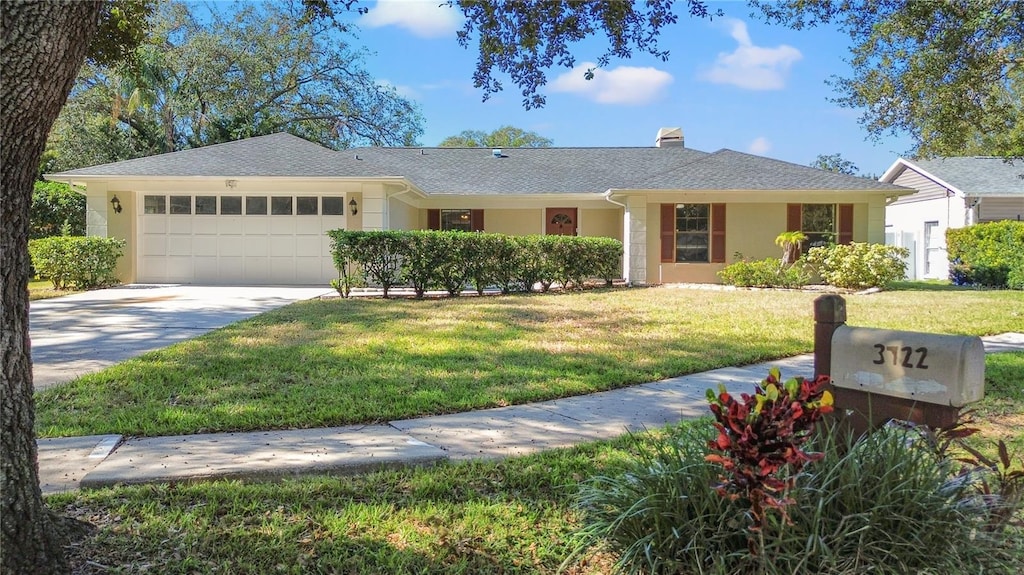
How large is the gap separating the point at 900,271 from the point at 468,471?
15.4m

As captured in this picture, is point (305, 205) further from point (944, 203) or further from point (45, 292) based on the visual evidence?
point (944, 203)

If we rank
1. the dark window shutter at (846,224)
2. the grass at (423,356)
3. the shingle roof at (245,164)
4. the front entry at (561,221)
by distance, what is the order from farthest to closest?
the front entry at (561,221) → the dark window shutter at (846,224) → the shingle roof at (245,164) → the grass at (423,356)

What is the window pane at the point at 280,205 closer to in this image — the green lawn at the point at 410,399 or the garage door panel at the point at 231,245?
the garage door panel at the point at 231,245

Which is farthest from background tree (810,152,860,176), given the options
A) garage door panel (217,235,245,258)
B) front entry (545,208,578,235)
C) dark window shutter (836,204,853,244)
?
garage door panel (217,235,245,258)

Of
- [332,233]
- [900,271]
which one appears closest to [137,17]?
[332,233]

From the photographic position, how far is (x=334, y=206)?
53.3ft

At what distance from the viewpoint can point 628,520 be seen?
2572mm

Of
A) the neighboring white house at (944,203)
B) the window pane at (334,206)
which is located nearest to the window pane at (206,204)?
the window pane at (334,206)

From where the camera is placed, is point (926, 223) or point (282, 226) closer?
point (282, 226)

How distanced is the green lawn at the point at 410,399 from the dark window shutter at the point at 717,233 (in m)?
5.76

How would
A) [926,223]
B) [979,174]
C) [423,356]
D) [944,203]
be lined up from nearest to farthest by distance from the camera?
[423,356] → [944,203] → [979,174] → [926,223]

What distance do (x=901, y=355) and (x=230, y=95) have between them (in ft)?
97.8

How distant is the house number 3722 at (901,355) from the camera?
240 centimetres

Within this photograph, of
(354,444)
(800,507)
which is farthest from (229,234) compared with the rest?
(800,507)
